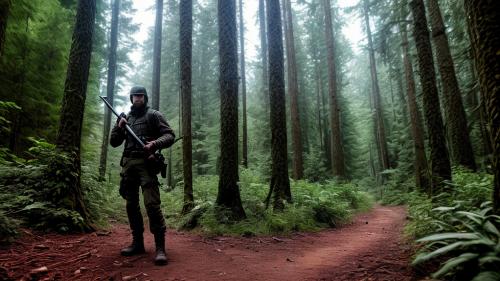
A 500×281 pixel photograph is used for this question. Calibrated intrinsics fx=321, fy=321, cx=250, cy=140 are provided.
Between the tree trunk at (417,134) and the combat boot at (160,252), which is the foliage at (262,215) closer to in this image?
the combat boot at (160,252)

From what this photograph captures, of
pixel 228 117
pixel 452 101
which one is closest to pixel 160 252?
pixel 228 117

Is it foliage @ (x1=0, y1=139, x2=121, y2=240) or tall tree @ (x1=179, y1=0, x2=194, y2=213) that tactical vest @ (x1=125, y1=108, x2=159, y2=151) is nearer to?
foliage @ (x1=0, y1=139, x2=121, y2=240)

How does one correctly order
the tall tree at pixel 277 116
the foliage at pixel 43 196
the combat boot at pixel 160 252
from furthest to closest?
the tall tree at pixel 277 116
the foliage at pixel 43 196
the combat boot at pixel 160 252

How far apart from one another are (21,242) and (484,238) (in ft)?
20.9

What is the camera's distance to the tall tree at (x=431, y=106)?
746cm

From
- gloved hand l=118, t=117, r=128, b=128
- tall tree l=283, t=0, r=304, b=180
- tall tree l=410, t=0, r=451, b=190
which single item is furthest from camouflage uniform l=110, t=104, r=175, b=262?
tall tree l=283, t=0, r=304, b=180

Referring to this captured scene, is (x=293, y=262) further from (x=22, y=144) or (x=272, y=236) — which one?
(x=22, y=144)

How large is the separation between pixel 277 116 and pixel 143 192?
556 centimetres

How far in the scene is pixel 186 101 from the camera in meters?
10.3

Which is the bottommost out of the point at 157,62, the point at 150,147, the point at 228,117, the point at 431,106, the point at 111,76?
the point at 150,147

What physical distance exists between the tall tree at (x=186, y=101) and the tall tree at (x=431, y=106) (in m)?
6.47

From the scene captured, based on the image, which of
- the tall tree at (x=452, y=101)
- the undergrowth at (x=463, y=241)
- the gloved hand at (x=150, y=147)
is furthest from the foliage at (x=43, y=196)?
the tall tree at (x=452, y=101)

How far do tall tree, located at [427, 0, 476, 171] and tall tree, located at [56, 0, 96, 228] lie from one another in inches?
395

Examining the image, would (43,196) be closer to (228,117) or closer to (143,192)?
(143,192)
